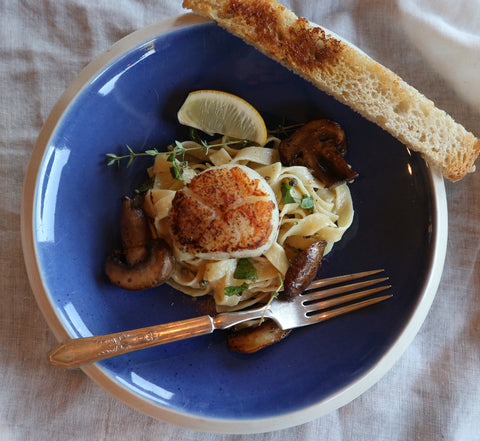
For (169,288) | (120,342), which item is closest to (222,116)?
(169,288)

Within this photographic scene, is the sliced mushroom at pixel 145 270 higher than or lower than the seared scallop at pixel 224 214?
lower

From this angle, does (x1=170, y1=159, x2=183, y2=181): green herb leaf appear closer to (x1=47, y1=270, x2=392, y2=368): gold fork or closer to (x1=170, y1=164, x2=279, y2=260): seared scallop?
(x1=170, y1=164, x2=279, y2=260): seared scallop

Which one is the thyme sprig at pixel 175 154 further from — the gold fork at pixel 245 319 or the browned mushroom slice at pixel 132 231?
the gold fork at pixel 245 319

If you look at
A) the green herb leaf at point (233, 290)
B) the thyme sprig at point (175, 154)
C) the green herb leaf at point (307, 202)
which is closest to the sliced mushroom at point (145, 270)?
the green herb leaf at point (233, 290)

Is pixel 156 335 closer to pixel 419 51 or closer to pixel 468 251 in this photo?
pixel 468 251

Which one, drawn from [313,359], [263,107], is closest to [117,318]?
[313,359]

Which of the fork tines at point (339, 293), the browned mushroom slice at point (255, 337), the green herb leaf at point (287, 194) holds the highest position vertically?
the green herb leaf at point (287, 194)

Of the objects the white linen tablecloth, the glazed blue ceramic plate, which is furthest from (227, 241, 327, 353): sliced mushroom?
the white linen tablecloth
